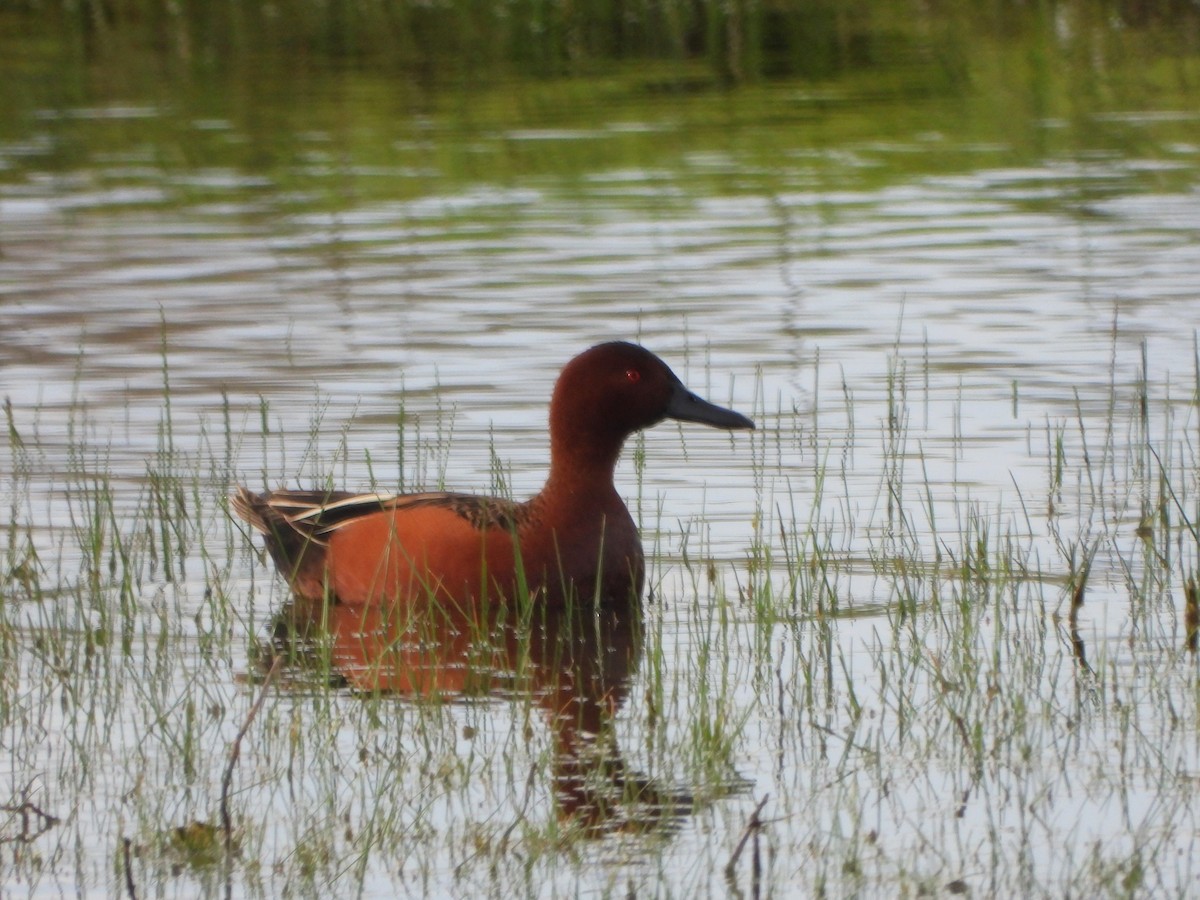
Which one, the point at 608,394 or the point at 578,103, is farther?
the point at 578,103

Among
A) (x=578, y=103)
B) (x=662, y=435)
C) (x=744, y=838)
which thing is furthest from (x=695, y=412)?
(x=578, y=103)

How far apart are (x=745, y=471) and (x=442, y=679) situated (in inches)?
108

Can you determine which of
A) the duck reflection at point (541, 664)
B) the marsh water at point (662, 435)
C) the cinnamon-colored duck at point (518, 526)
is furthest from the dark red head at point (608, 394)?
the duck reflection at point (541, 664)

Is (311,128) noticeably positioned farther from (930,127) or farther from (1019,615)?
(1019,615)

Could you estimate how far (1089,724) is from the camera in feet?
18.5

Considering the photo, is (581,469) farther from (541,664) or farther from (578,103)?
(578,103)

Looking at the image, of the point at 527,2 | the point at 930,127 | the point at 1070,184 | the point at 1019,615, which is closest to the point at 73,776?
the point at 1019,615

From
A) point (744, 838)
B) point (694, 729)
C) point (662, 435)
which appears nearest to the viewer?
point (744, 838)

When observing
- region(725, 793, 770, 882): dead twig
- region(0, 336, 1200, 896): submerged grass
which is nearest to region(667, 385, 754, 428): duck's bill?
region(0, 336, 1200, 896): submerged grass

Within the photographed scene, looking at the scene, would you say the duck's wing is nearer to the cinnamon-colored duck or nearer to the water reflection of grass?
the cinnamon-colored duck

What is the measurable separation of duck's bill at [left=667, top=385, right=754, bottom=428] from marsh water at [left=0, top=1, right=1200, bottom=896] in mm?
277

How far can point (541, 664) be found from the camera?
21.9 ft

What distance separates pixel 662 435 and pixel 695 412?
77.7 inches

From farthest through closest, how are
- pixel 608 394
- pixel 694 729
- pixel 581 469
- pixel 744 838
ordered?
pixel 608 394 → pixel 581 469 → pixel 694 729 → pixel 744 838
